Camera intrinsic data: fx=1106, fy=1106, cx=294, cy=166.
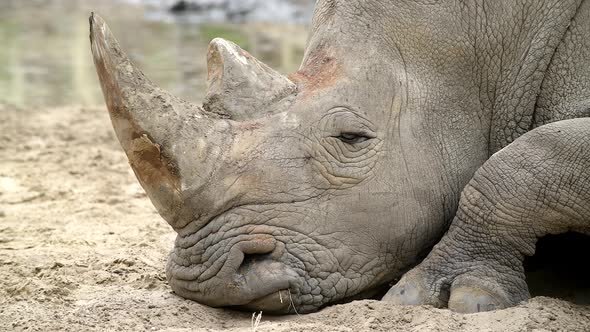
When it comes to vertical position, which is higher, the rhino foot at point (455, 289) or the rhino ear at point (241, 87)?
the rhino ear at point (241, 87)

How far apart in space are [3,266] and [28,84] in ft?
Result: 19.3

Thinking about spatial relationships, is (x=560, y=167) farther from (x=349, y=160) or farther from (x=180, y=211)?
(x=180, y=211)

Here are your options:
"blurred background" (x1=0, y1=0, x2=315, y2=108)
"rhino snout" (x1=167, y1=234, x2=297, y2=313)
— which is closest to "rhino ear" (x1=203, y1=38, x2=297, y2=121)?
"rhino snout" (x1=167, y1=234, x2=297, y2=313)

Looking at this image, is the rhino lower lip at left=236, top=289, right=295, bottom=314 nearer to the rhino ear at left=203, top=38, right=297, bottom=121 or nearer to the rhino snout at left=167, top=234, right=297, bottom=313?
the rhino snout at left=167, top=234, right=297, bottom=313

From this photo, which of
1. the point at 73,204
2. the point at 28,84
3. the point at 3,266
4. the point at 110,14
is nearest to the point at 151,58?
the point at 28,84

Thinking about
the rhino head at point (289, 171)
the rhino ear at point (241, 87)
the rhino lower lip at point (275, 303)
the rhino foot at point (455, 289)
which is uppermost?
the rhino ear at point (241, 87)

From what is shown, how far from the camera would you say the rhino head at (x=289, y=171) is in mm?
4402

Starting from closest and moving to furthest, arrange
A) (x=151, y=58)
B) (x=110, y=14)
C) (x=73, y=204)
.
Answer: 1. (x=73, y=204)
2. (x=151, y=58)
3. (x=110, y=14)

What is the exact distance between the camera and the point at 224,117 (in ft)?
15.0

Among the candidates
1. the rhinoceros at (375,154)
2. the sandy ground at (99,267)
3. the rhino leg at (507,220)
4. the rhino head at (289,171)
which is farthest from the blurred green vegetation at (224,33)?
the rhino leg at (507,220)

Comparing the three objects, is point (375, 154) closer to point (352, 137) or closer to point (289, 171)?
point (352, 137)

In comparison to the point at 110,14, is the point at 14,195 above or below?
below

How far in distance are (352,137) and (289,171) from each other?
14.3 inches

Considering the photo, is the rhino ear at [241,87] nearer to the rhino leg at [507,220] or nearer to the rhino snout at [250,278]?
the rhino snout at [250,278]
